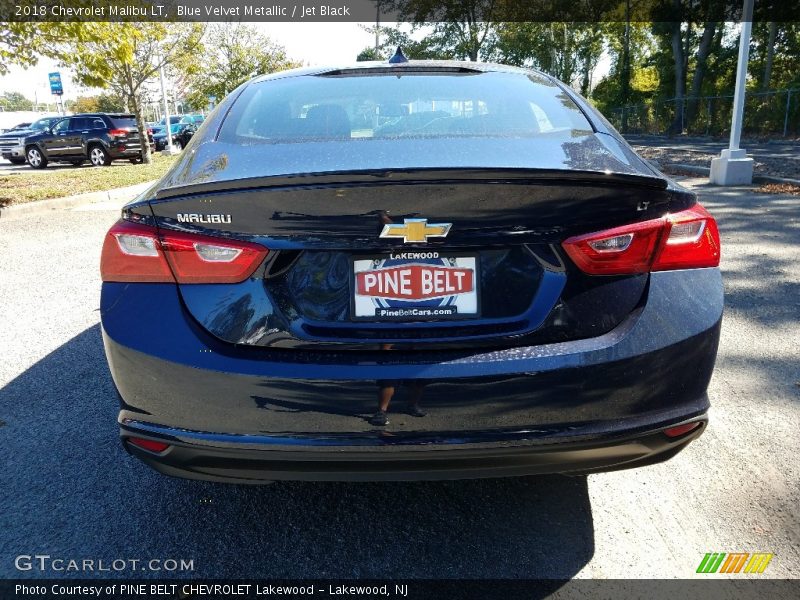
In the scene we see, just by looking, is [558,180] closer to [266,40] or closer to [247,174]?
[247,174]

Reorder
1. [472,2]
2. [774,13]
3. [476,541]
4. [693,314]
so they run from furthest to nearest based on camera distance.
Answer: [472,2] → [774,13] → [476,541] → [693,314]

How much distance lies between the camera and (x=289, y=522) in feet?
7.39

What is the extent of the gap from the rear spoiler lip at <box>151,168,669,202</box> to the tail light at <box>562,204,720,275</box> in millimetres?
142

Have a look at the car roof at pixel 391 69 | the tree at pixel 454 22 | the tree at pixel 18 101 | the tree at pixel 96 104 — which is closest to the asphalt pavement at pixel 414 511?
the car roof at pixel 391 69

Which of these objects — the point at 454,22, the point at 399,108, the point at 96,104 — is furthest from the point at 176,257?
the point at 96,104

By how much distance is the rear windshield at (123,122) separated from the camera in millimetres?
21250

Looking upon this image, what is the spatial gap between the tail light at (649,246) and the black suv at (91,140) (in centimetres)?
2250

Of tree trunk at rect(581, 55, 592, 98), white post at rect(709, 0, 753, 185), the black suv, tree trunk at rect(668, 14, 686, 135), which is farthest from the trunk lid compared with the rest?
tree trunk at rect(581, 55, 592, 98)

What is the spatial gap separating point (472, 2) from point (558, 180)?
1718 inches

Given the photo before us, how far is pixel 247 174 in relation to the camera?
1794mm

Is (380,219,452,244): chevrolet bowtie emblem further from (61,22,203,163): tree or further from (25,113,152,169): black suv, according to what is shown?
(25,113,152,169): black suv

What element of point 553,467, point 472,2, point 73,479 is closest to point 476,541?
point 553,467

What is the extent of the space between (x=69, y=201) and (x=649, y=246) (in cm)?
1128

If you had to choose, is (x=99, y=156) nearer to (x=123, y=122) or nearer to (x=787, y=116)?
(x=123, y=122)
